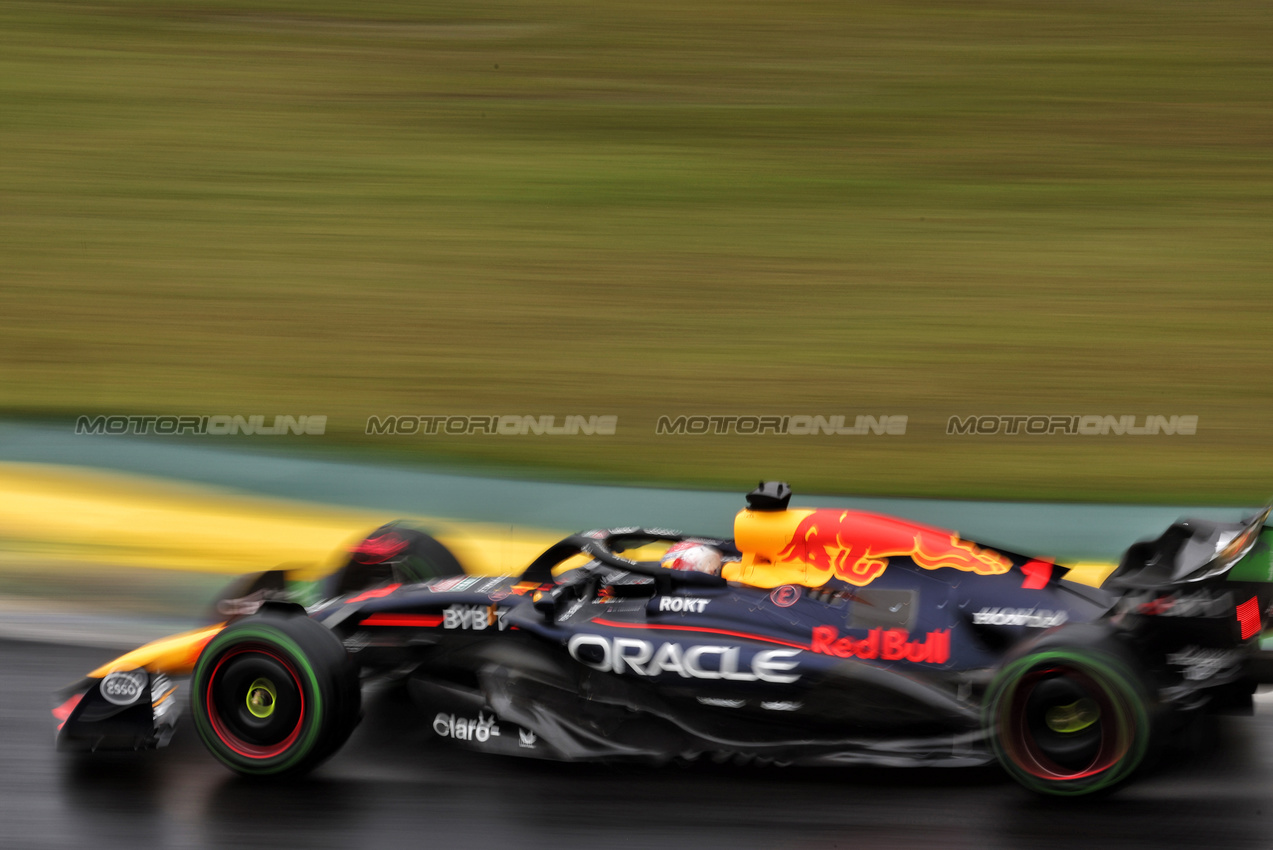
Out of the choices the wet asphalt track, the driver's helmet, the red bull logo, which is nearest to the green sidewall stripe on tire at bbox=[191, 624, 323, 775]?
the wet asphalt track

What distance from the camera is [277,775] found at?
4281mm

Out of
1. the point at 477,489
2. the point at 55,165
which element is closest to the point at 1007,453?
the point at 477,489

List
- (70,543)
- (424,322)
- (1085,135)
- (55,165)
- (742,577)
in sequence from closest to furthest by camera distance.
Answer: (742,577)
(70,543)
(424,322)
(1085,135)
(55,165)

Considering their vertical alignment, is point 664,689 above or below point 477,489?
below

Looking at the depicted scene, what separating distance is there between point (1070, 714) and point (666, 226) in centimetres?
734

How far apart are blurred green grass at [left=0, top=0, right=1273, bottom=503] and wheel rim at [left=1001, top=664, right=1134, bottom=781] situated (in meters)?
3.88

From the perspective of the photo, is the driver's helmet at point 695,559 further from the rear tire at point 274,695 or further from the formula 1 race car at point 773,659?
the rear tire at point 274,695

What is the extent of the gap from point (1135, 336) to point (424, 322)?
5.40 meters

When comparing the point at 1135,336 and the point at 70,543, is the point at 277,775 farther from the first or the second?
the point at 1135,336

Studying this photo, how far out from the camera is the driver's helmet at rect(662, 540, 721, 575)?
4523 millimetres

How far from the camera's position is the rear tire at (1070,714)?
372cm

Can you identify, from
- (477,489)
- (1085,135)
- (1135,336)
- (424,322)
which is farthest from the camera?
(1085,135)

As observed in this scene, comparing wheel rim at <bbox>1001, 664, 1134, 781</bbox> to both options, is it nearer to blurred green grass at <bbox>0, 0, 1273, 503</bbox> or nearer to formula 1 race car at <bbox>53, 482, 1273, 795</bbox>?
formula 1 race car at <bbox>53, 482, 1273, 795</bbox>

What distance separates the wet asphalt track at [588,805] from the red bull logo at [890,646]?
1.34ft
